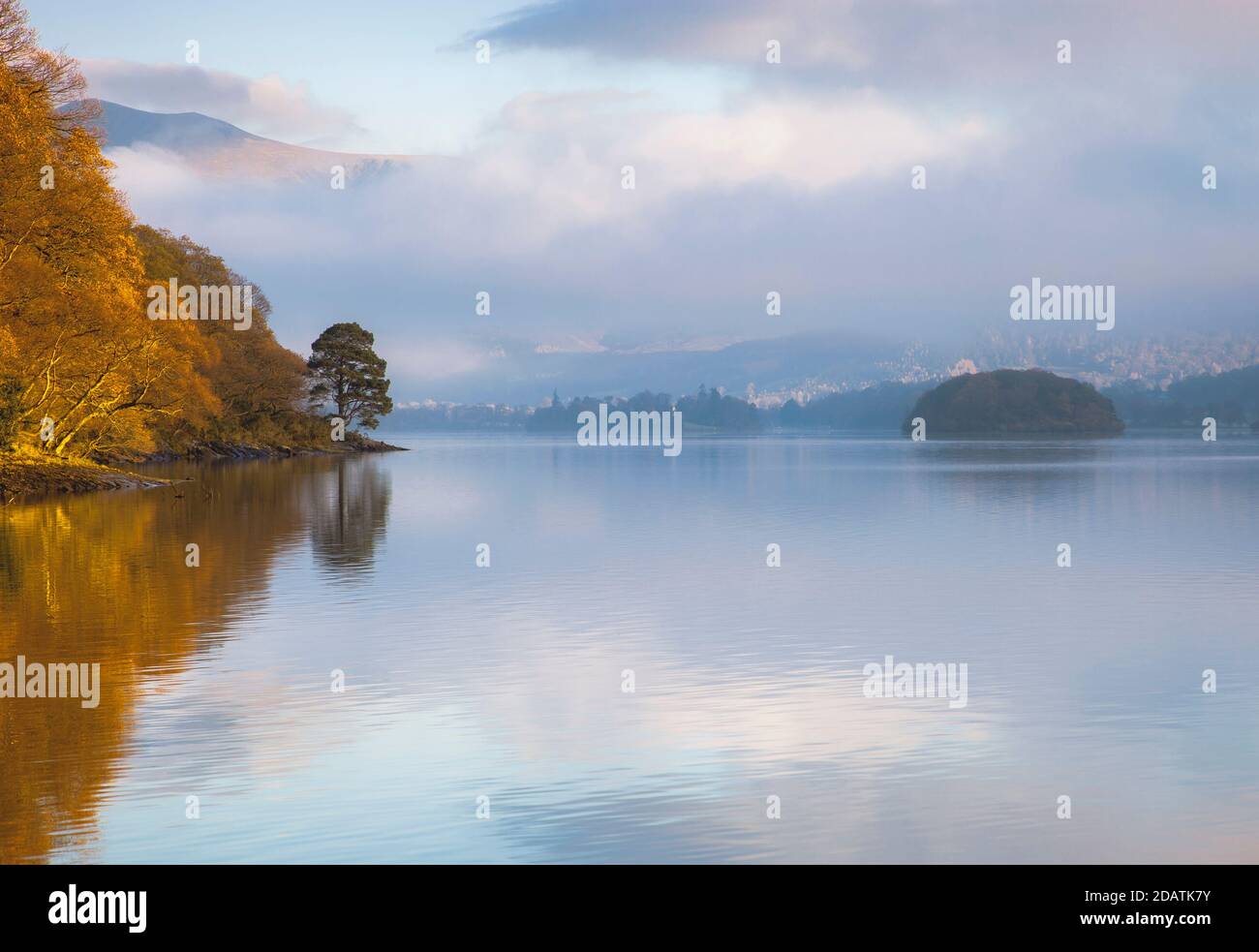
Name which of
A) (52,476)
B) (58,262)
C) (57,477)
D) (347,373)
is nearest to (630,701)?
(58,262)

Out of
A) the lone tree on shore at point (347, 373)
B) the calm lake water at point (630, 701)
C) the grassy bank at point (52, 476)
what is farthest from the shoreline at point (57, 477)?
the lone tree on shore at point (347, 373)

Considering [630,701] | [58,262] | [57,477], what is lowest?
[630,701]

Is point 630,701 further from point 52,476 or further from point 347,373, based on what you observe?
point 347,373

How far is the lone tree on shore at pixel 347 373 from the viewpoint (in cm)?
13175

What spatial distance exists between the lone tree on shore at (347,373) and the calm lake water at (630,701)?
329ft

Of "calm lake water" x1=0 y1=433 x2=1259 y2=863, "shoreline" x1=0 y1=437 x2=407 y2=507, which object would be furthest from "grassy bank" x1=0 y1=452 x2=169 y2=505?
"calm lake water" x1=0 y1=433 x2=1259 y2=863

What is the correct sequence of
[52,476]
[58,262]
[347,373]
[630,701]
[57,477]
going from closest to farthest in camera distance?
[630,701]
[58,262]
[52,476]
[57,477]
[347,373]

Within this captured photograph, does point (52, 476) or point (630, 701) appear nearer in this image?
point (630, 701)

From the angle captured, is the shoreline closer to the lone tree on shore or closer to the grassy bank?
the grassy bank

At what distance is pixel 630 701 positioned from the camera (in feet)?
45.3

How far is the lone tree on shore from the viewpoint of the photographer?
13175 centimetres

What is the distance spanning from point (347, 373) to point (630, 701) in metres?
121
